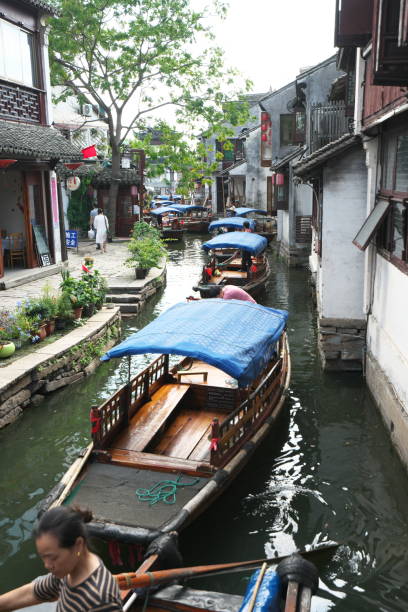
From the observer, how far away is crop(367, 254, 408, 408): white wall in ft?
24.8

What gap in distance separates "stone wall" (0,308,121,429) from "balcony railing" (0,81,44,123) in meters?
6.26

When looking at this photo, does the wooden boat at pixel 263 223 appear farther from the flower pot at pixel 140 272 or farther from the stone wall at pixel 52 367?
the stone wall at pixel 52 367

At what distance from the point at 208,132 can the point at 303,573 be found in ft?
79.7

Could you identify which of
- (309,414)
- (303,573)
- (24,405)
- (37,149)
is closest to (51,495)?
(303,573)

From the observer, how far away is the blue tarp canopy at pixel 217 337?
6762 millimetres

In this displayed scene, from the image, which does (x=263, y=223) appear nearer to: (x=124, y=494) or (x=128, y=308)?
(x=128, y=308)

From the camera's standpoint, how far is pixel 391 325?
8.45m

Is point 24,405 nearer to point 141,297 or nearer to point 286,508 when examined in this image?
point 286,508

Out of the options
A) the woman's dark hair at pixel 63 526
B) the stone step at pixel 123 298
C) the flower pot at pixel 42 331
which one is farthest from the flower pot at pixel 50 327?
the woman's dark hair at pixel 63 526

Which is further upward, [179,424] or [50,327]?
[50,327]

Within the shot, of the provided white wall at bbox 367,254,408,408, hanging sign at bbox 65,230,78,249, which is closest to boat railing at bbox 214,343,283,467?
white wall at bbox 367,254,408,408

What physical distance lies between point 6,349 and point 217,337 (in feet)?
15.3

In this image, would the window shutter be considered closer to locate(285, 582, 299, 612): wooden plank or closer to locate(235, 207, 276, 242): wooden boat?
locate(285, 582, 299, 612): wooden plank

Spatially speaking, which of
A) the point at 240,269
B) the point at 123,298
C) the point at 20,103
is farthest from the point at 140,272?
the point at 20,103
